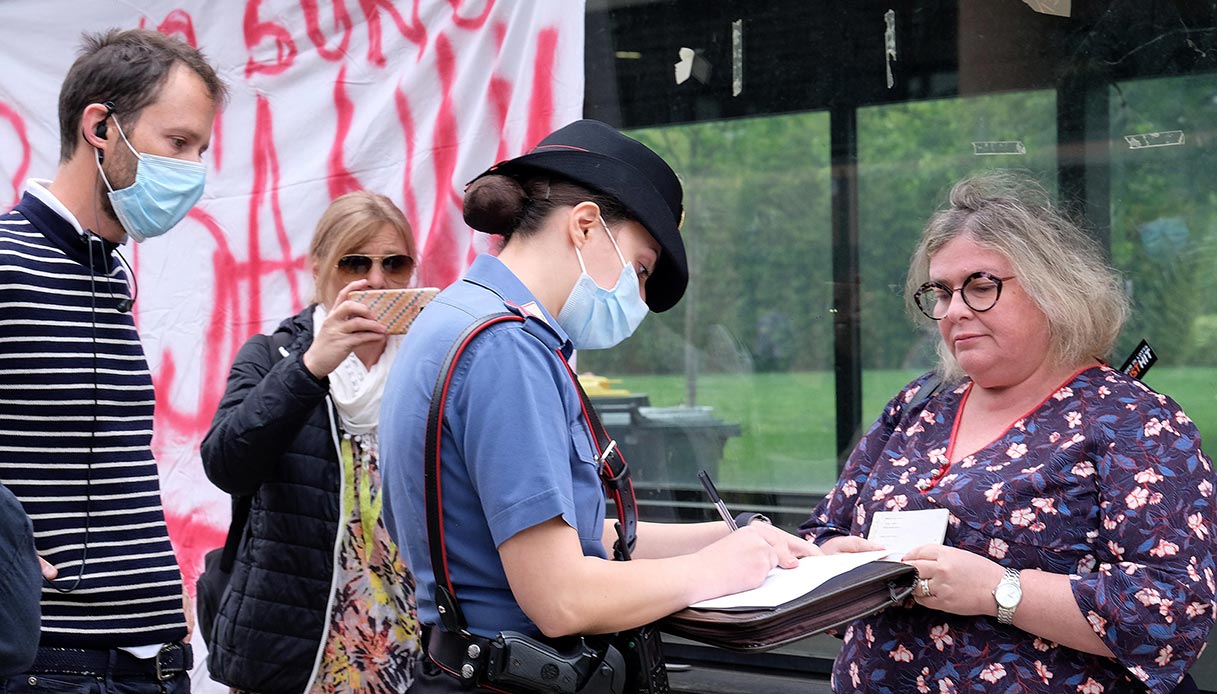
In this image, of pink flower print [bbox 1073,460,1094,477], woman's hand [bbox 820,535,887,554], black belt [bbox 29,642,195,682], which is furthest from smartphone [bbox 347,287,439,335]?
pink flower print [bbox 1073,460,1094,477]

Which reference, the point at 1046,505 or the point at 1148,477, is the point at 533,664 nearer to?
the point at 1046,505

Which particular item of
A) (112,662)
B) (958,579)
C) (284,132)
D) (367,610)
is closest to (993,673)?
(958,579)

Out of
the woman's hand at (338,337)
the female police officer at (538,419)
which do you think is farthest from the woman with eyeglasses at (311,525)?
the female police officer at (538,419)

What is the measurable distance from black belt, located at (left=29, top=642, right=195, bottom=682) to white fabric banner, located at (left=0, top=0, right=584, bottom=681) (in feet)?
4.98

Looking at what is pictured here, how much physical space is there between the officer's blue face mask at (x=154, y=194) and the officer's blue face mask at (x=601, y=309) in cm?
103

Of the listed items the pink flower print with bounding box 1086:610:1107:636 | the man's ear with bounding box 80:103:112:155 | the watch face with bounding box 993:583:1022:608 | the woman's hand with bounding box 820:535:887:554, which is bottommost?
the pink flower print with bounding box 1086:610:1107:636

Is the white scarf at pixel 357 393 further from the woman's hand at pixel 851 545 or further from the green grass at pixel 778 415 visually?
the green grass at pixel 778 415

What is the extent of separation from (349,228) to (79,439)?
109cm

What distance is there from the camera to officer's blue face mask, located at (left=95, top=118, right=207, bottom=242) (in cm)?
230

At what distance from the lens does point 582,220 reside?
1.74m

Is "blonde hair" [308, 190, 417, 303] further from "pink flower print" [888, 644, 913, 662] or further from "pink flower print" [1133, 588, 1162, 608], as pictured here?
"pink flower print" [1133, 588, 1162, 608]

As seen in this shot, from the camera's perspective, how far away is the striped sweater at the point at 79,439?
2.10 meters

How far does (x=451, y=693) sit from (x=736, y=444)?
8.42 feet

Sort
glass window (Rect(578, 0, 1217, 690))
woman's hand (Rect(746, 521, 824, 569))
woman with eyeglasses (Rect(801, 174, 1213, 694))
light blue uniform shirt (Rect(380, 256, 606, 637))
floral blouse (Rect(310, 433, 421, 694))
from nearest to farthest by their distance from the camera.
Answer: light blue uniform shirt (Rect(380, 256, 606, 637)), woman's hand (Rect(746, 521, 824, 569)), woman with eyeglasses (Rect(801, 174, 1213, 694)), floral blouse (Rect(310, 433, 421, 694)), glass window (Rect(578, 0, 1217, 690))
